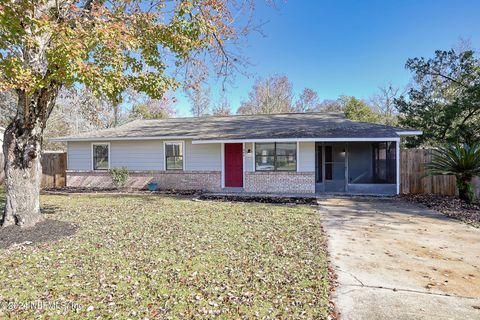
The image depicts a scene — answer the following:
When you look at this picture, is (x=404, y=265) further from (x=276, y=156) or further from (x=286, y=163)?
(x=276, y=156)

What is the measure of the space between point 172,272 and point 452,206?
9.19m

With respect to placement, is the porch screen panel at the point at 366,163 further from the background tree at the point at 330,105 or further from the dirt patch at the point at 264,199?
the background tree at the point at 330,105

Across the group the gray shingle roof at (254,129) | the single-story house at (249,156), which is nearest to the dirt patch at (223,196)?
the single-story house at (249,156)

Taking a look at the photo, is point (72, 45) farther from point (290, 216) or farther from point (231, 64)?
point (290, 216)

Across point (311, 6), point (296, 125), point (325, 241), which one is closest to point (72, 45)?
point (325, 241)

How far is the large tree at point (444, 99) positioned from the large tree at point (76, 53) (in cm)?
1254

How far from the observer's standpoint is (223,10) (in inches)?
275

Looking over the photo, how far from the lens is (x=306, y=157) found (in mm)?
12156

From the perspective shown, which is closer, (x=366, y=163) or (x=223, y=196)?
(x=223, y=196)

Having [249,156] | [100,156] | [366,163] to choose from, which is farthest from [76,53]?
[366,163]

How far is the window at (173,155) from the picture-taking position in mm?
13723

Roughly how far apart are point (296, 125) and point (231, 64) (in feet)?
22.0

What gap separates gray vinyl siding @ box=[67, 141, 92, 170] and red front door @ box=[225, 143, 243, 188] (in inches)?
294

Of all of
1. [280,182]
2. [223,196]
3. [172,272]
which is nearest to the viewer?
[172,272]
